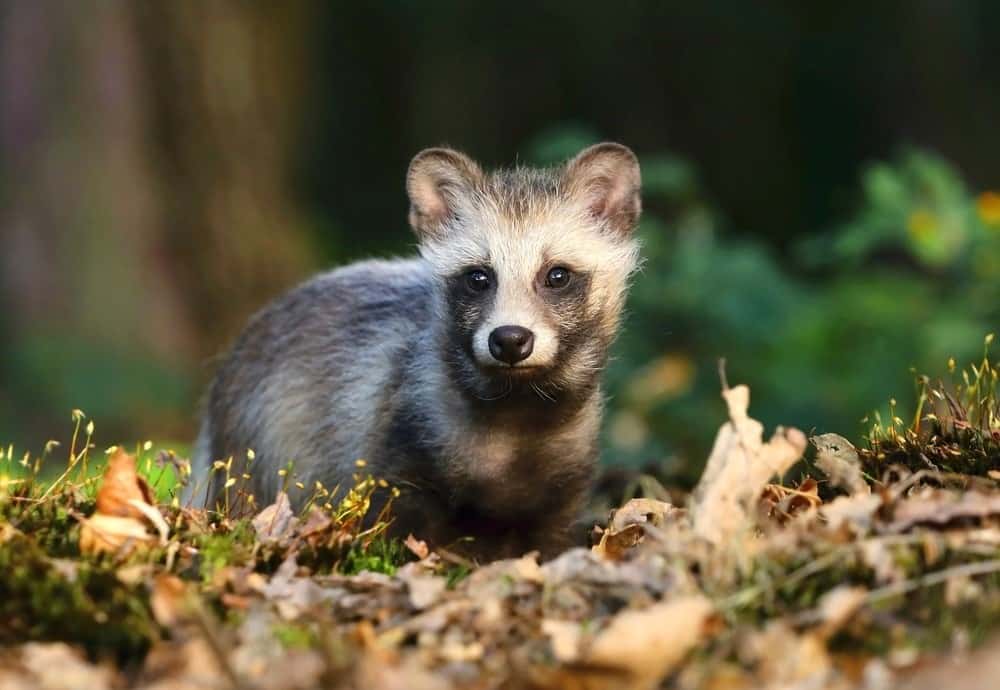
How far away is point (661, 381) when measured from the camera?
35.6 feet

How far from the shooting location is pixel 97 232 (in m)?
13.1

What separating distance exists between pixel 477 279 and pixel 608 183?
0.87 meters

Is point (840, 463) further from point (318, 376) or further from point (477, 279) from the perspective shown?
point (318, 376)

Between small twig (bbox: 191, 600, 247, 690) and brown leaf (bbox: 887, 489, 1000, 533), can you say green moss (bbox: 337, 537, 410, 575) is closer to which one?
small twig (bbox: 191, 600, 247, 690)

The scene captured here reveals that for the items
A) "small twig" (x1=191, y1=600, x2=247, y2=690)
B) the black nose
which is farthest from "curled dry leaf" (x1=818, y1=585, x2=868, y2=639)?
the black nose

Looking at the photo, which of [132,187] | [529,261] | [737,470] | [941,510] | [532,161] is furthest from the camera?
[532,161]

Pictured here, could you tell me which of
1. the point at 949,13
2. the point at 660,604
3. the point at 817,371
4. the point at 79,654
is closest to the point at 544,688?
the point at 660,604

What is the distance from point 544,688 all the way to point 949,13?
49.2ft

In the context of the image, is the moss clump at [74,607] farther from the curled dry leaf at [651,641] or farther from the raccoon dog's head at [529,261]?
the raccoon dog's head at [529,261]

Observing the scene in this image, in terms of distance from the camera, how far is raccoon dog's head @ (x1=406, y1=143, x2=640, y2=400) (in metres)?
6.36

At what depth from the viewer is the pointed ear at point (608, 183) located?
22.4 feet

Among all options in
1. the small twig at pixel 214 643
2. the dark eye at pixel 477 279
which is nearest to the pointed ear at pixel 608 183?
the dark eye at pixel 477 279

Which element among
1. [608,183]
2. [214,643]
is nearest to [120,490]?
[214,643]

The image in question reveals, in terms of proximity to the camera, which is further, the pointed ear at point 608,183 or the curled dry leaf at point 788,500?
the pointed ear at point 608,183
